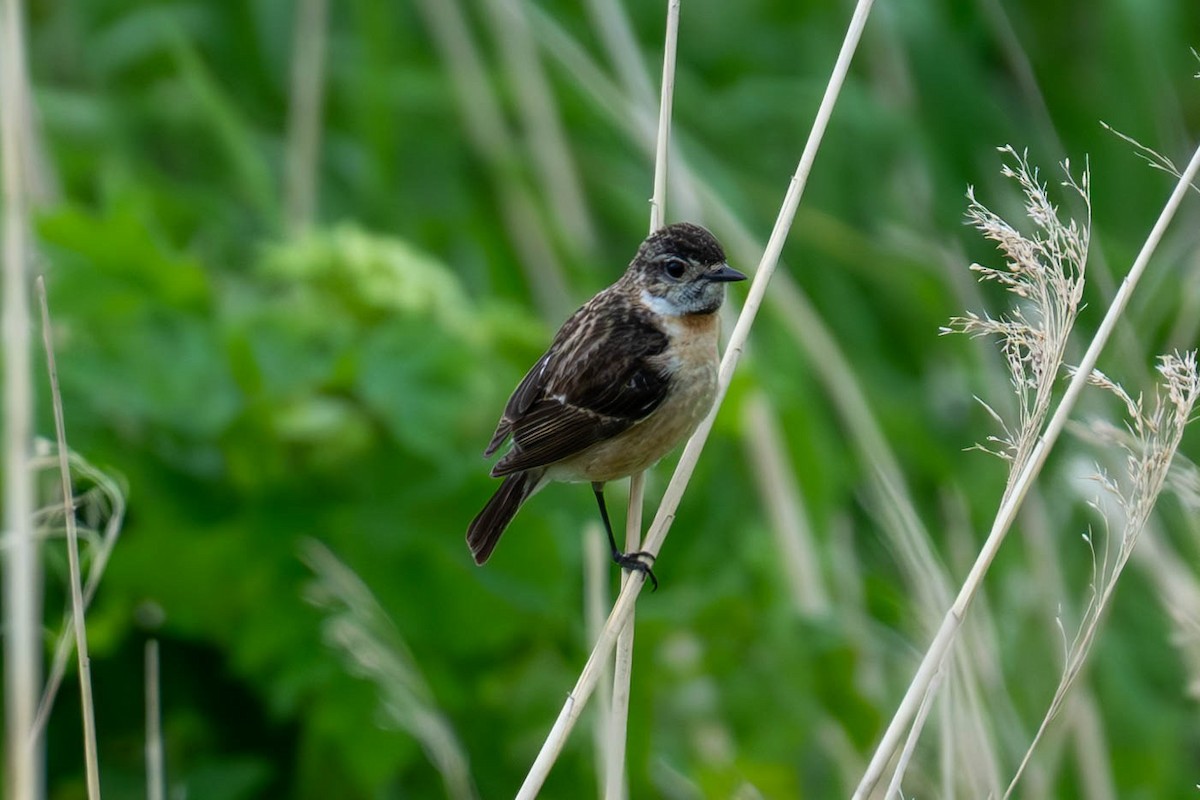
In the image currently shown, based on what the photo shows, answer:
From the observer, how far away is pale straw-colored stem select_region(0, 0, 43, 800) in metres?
2.15

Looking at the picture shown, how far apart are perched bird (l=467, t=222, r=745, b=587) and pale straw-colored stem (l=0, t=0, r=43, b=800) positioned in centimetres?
97

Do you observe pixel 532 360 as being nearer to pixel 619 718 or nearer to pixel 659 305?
pixel 659 305

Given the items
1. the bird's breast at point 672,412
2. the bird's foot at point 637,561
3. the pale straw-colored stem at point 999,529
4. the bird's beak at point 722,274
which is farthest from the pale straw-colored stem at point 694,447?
the pale straw-colored stem at point 999,529

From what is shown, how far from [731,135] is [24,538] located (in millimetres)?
3782

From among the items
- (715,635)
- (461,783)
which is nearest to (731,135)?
(715,635)

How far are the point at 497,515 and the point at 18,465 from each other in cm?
110

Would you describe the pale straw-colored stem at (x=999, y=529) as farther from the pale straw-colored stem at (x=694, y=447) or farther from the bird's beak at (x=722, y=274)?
the bird's beak at (x=722, y=274)

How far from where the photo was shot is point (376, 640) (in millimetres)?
2934

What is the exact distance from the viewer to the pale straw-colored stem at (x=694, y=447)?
94.7 inches

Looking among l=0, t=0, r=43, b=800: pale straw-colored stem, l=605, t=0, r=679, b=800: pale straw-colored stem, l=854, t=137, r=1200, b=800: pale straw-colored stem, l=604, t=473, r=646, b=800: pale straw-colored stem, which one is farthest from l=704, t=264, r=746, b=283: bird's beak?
l=0, t=0, r=43, b=800: pale straw-colored stem

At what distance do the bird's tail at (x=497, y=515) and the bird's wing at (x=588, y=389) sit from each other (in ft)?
0.31

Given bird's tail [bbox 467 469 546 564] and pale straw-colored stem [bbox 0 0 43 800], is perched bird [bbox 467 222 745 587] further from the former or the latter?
pale straw-colored stem [bbox 0 0 43 800]

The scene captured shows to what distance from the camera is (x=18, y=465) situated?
227cm

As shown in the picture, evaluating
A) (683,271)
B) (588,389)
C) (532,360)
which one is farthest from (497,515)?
(532,360)
